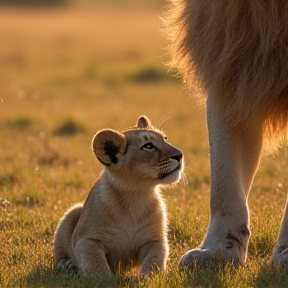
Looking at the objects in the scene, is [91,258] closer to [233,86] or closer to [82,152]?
[233,86]

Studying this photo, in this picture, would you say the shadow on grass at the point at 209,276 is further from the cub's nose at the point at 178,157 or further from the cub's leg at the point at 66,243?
the cub's leg at the point at 66,243

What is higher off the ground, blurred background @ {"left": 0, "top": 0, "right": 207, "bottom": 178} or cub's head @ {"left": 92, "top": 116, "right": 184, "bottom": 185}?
cub's head @ {"left": 92, "top": 116, "right": 184, "bottom": 185}

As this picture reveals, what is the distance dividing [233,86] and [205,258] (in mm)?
949

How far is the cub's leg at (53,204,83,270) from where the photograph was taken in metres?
4.77

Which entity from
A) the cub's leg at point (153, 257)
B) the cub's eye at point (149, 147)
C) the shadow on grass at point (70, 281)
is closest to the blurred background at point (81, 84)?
the cub's eye at point (149, 147)

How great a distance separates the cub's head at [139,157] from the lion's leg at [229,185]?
1.15ft

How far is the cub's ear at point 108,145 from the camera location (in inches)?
179

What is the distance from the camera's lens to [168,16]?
5145 mm

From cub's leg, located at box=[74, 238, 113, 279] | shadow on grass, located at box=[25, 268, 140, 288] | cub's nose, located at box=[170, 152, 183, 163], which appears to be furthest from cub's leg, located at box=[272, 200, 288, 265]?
cub's leg, located at box=[74, 238, 113, 279]

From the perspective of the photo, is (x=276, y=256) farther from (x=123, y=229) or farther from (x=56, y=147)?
(x=56, y=147)

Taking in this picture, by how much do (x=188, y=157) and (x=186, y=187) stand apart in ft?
5.12

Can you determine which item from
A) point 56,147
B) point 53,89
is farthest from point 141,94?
point 56,147

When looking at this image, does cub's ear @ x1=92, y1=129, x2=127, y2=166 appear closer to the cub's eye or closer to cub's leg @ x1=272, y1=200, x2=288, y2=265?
the cub's eye

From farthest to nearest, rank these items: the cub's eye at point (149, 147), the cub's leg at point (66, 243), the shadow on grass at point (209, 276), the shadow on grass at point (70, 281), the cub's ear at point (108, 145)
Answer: the cub's leg at point (66, 243) → the cub's eye at point (149, 147) → the cub's ear at point (108, 145) → the shadow on grass at point (70, 281) → the shadow on grass at point (209, 276)
